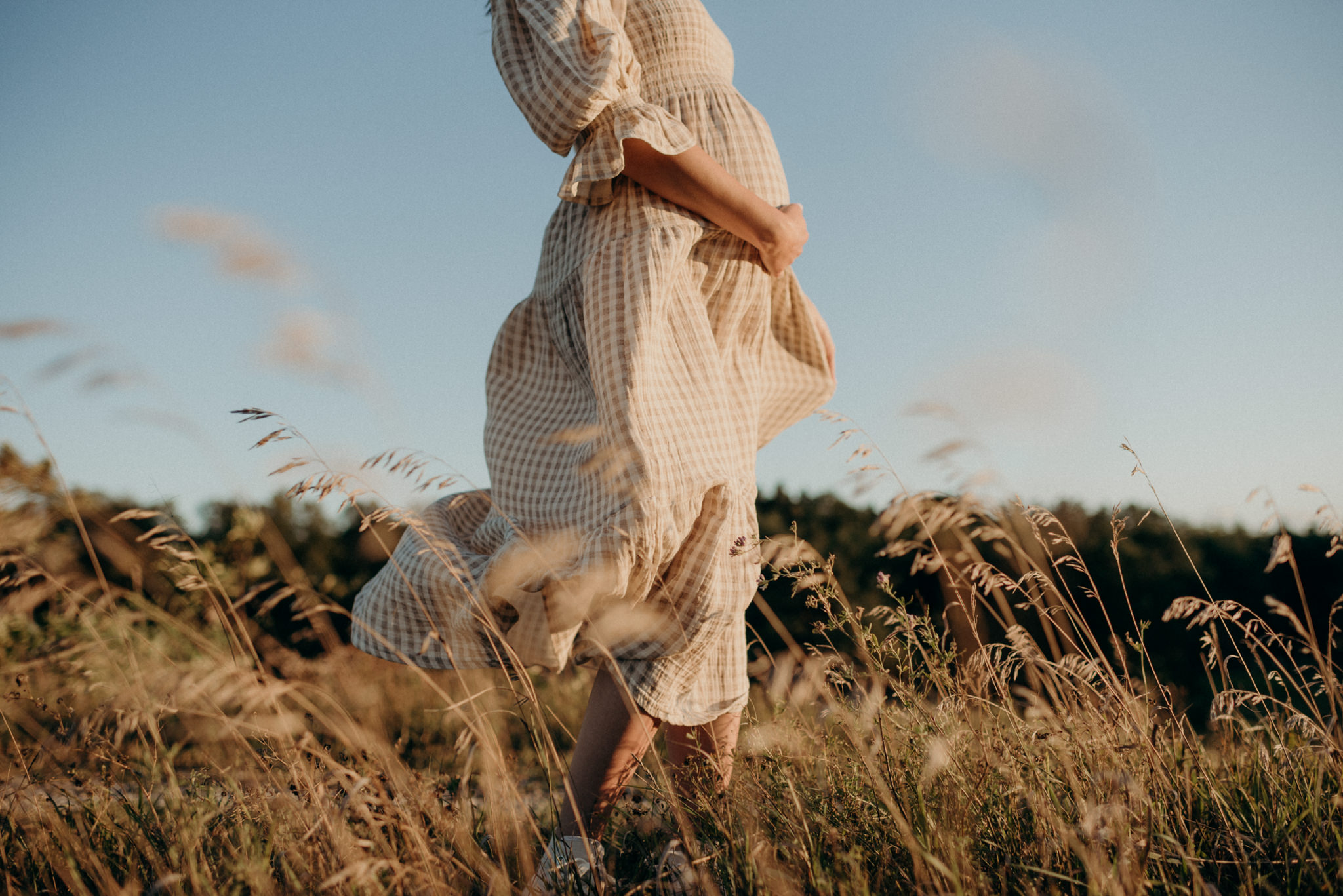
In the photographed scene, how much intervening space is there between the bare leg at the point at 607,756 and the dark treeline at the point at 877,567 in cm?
139

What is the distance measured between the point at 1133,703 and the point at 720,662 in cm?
70

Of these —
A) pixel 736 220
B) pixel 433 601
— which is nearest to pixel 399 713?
pixel 433 601

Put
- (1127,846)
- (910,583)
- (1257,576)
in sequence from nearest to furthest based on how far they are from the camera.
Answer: (1127,846), (1257,576), (910,583)

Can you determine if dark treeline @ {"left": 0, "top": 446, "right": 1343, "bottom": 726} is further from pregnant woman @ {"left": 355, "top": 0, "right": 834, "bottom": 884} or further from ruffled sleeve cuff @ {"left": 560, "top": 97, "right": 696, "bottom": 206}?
ruffled sleeve cuff @ {"left": 560, "top": 97, "right": 696, "bottom": 206}

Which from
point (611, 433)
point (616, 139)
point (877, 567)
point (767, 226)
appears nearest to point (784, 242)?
point (767, 226)

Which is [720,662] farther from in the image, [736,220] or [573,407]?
[736,220]

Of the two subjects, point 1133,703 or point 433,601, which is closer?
point 1133,703

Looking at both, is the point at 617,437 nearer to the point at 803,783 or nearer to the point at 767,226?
the point at 767,226

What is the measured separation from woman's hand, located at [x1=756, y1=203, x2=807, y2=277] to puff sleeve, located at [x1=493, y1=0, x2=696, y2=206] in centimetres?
23

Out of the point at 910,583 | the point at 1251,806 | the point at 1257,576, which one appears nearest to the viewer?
the point at 1251,806

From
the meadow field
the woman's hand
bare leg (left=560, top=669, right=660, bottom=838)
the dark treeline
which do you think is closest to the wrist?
the woman's hand

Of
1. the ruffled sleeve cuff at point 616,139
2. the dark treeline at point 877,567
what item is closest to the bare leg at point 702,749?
→ the ruffled sleeve cuff at point 616,139

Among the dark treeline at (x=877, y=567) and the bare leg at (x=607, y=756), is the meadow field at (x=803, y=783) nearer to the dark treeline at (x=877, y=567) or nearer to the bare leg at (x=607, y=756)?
the bare leg at (x=607, y=756)

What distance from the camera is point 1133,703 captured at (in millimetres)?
1250
